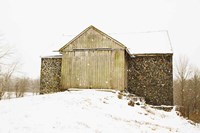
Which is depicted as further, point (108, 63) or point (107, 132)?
point (108, 63)

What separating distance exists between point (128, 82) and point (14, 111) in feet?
54.4

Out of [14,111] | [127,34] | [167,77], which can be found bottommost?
[14,111]

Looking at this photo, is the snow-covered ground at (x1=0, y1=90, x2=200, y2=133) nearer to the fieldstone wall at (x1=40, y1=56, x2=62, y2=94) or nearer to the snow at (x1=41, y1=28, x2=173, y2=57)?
the fieldstone wall at (x1=40, y1=56, x2=62, y2=94)

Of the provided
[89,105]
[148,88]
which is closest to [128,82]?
[148,88]

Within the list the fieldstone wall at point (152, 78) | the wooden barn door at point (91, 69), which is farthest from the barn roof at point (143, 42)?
the wooden barn door at point (91, 69)

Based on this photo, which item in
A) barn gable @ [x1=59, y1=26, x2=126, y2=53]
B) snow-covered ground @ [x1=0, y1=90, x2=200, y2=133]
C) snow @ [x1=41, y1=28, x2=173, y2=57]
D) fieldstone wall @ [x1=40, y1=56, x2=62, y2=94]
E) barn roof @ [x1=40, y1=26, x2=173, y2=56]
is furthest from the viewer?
fieldstone wall @ [x1=40, y1=56, x2=62, y2=94]

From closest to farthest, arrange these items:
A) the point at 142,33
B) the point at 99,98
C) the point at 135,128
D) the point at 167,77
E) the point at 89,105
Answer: the point at 135,128 < the point at 89,105 < the point at 99,98 < the point at 167,77 < the point at 142,33

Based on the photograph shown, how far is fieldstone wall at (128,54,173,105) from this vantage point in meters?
26.7

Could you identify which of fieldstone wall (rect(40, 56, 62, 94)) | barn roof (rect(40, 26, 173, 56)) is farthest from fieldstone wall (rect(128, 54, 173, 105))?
fieldstone wall (rect(40, 56, 62, 94))

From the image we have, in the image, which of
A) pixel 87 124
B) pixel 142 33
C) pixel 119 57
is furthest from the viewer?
pixel 142 33

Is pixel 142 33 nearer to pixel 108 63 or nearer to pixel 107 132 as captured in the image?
pixel 108 63

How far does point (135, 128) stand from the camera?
12680 mm

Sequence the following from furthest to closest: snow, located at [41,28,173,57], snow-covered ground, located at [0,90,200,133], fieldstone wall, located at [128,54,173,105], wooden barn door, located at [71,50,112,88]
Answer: snow, located at [41,28,173,57] < fieldstone wall, located at [128,54,173,105] < wooden barn door, located at [71,50,112,88] < snow-covered ground, located at [0,90,200,133]

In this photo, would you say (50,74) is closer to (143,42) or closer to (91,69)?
(91,69)
